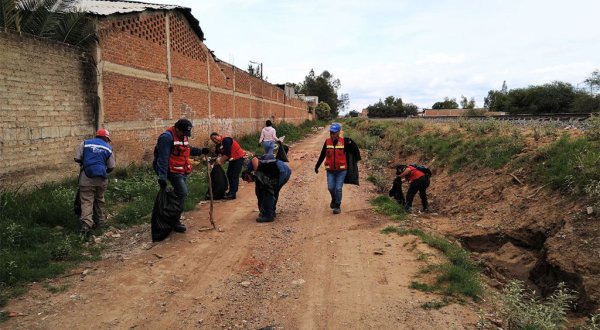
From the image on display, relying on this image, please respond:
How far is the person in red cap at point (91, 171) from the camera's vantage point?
19.8ft

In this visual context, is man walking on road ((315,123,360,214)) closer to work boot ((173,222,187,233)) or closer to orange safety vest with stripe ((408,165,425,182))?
orange safety vest with stripe ((408,165,425,182))

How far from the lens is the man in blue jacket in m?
7.27

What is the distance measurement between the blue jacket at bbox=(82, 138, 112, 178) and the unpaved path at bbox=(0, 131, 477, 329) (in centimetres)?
125

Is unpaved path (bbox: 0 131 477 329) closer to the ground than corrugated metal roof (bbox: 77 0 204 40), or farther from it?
closer to the ground

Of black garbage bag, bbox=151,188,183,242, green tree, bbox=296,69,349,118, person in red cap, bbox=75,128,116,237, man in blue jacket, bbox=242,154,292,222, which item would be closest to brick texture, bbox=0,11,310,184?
person in red cap, bbox=75,128,116,237

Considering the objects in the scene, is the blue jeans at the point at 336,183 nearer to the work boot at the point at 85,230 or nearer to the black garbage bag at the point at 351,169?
the black garbage bag at the point at 351,169

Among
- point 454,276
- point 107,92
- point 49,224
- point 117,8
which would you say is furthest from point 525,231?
point 117,8

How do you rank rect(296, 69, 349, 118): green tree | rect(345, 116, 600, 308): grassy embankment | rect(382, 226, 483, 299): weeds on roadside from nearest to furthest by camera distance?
rect(382, 226, 483, 299): weeds on roadside
rect(345, 116, 600, 308): grassy embankment
rect(296, 69, 349, 118): green tree

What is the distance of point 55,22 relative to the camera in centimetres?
880

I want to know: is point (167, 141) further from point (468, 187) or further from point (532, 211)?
point (468, 187)

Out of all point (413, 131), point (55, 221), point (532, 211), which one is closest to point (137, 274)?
point (55, 221)

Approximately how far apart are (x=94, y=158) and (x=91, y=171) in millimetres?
212

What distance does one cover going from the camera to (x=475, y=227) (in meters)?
7.74

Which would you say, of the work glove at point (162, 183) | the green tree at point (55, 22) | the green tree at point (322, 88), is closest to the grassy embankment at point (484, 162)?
the work glove at point (162, 183)
